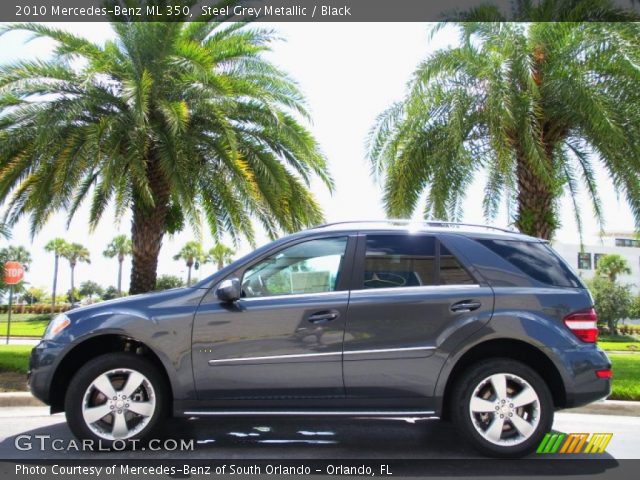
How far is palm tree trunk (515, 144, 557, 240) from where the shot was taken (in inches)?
468

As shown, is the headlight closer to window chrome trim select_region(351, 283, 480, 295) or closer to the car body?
the car body

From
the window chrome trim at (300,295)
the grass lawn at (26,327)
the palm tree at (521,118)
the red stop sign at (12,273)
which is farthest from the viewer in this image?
the grass lawn at (26,327)

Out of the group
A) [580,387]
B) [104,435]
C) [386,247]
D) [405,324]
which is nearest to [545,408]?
[580,387]

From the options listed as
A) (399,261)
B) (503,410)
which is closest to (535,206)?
(399,261)

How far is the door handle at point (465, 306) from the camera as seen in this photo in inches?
183

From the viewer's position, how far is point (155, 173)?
39.0 ft

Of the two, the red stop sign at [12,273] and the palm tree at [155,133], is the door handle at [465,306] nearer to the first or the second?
the palm tree at [155,133]

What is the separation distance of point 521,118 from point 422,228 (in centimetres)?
671

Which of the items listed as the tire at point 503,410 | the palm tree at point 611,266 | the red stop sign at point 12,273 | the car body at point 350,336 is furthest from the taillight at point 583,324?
the palm tree at point 611,266

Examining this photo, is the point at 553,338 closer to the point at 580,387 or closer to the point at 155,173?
the point at 580,387

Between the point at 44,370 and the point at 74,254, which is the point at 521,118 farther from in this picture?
the point at 74,254

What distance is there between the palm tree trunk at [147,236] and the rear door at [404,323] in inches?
318

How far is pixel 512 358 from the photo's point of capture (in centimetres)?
477

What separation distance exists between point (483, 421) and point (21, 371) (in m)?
7.64
